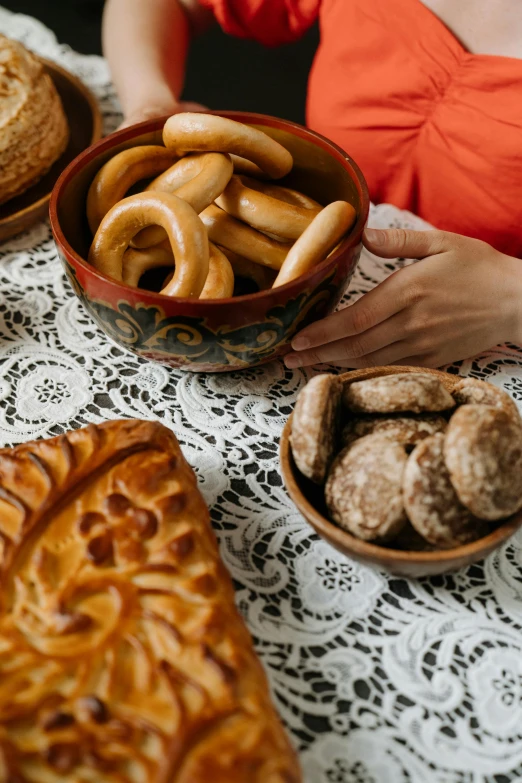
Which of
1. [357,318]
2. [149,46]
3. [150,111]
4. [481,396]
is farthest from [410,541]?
[149,46]

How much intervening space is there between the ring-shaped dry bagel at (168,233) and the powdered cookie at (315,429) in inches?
6.7

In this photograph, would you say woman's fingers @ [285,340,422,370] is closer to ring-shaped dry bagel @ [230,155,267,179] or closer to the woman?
the woman

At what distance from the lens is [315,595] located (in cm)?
58

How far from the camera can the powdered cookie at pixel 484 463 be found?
1.65 ft

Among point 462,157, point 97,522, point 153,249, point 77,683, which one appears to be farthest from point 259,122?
point 77,683

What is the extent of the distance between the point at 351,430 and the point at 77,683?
290 mm

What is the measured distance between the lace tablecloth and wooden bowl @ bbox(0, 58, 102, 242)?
140mm

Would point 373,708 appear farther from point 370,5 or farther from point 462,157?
point 370,5

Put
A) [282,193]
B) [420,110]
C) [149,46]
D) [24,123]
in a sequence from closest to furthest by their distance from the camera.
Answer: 1. [282,193]
2. [24,123]
3. [420,110]
4. [149,46]

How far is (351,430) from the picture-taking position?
0.59m

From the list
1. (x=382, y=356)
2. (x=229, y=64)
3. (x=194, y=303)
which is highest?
(x=194, y=303)

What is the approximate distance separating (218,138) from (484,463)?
446 millimetres

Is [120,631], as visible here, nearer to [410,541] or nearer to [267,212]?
[410,541]

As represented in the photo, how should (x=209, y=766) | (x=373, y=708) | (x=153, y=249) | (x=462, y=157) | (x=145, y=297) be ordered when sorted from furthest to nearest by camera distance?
(x=462, y=157)
(x=153, y=249)
(x=145, y=297)
(x=373, y=708)
(x=209, y=766)
